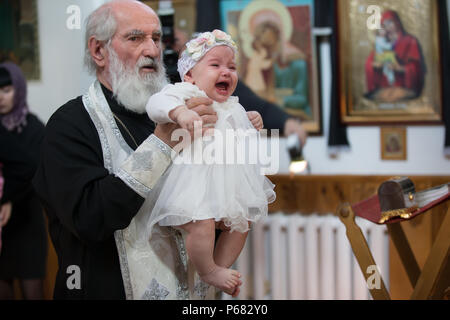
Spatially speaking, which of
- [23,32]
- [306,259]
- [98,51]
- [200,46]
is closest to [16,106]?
[23,32]

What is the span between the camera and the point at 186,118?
35.9 inches

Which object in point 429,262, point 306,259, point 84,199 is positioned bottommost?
point 306,259

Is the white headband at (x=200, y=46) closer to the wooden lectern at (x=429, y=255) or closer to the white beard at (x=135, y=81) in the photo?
the white beard at (x=135, y=81)

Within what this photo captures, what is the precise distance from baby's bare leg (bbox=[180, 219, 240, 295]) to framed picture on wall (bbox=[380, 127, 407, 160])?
68.6 inches

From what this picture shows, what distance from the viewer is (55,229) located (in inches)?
47.3

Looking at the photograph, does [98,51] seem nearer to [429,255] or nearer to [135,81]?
[135,81]

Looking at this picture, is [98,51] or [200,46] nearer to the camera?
[200,46]

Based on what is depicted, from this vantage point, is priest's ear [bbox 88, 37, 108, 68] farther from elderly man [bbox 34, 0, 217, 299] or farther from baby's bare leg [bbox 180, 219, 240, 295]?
baby's bare leg [bbox 180, 219, 240, 295]

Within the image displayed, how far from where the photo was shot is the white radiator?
2498 millimetres

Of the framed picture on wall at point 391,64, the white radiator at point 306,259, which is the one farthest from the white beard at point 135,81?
the framed picture on wall at point 391,64

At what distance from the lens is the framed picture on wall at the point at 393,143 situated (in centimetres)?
254

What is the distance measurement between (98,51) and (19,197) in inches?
65.5

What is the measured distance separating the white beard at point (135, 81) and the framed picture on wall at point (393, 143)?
177cm
